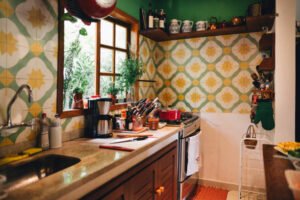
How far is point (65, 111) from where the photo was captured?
185 cm

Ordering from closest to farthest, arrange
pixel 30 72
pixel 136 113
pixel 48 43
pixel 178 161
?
pixel 30 72, pixel 48 43, pixel 136 113, pixel 178 161

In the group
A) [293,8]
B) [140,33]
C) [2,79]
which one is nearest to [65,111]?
[2,79]

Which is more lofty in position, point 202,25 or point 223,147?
point 202,25

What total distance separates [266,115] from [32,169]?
7.50 feet

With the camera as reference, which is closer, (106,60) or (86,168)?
(86,168)

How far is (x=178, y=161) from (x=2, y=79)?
1791 millimetres

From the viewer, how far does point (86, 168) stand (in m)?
1.22

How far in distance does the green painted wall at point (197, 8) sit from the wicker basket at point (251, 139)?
146 centimetres

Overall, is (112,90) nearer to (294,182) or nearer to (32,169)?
(32,169)

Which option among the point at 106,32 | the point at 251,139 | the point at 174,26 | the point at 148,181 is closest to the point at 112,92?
the point at 106,32

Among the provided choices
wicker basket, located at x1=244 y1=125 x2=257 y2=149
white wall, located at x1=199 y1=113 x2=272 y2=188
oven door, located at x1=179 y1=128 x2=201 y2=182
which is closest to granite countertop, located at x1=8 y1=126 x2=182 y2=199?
oven door, located at x1=179 y1=128 x2=201 y2=182

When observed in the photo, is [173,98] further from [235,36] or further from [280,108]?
[280,108]

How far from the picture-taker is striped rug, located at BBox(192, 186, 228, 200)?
9.60ft

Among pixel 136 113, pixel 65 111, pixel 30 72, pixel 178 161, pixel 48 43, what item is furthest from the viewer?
pixel 178 161
